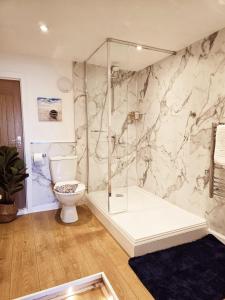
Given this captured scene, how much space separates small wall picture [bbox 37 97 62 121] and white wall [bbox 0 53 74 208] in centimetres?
5

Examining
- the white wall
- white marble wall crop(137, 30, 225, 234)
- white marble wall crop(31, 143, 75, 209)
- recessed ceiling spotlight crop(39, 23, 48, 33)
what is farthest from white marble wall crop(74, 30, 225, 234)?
recessed ceiling spotlight crop(39, 23, 48, 33)

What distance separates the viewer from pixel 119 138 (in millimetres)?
3361

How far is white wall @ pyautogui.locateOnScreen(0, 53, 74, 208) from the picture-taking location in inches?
107

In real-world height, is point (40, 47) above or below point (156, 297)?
above

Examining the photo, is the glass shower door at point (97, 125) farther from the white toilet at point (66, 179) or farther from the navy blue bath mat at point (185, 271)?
the navy blue bath mat at point (185, 271)

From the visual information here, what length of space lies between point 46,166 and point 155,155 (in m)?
1.66

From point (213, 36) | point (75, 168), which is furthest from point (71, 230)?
point (213, 36)

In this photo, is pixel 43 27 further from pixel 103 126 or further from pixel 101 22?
pixel 103 126

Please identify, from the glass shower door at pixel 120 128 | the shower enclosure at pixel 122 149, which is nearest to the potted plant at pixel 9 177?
the shower enclosure at pixel 122 149

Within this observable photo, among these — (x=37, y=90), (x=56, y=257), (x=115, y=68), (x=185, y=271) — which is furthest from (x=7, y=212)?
(x=115, y=68)

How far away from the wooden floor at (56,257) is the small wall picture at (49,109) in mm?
1431

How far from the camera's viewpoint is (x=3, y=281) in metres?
1.63

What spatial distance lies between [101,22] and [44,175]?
211cm

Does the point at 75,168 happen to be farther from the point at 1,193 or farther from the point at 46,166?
the point at 1,193
